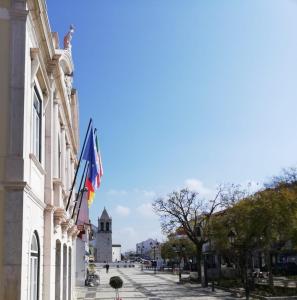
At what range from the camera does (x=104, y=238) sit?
152m

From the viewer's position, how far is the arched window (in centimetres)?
1334

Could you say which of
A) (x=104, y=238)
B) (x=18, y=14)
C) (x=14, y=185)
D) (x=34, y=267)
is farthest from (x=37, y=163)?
(x=104, y=238)

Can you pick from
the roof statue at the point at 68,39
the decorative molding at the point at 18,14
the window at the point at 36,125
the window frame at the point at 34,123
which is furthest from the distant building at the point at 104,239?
the decorative molding at the point at 18,14

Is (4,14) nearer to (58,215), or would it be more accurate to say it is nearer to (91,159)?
(58,215)

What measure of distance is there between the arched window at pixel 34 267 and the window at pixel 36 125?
7.51ft

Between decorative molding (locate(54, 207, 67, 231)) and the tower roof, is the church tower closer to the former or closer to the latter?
the tower roof

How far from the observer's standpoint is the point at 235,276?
1758 inches

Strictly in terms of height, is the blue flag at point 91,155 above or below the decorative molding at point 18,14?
below

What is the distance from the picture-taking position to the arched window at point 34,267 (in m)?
13.3

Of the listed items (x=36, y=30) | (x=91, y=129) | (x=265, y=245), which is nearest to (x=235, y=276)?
(x=265, y=245)

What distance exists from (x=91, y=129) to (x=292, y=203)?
16648 mm

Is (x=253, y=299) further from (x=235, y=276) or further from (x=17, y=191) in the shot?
(x=17, y=191)

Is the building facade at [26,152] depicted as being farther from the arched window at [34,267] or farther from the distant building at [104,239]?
the distant building at [104,239]

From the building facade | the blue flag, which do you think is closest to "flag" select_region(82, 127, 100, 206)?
the blue flag
